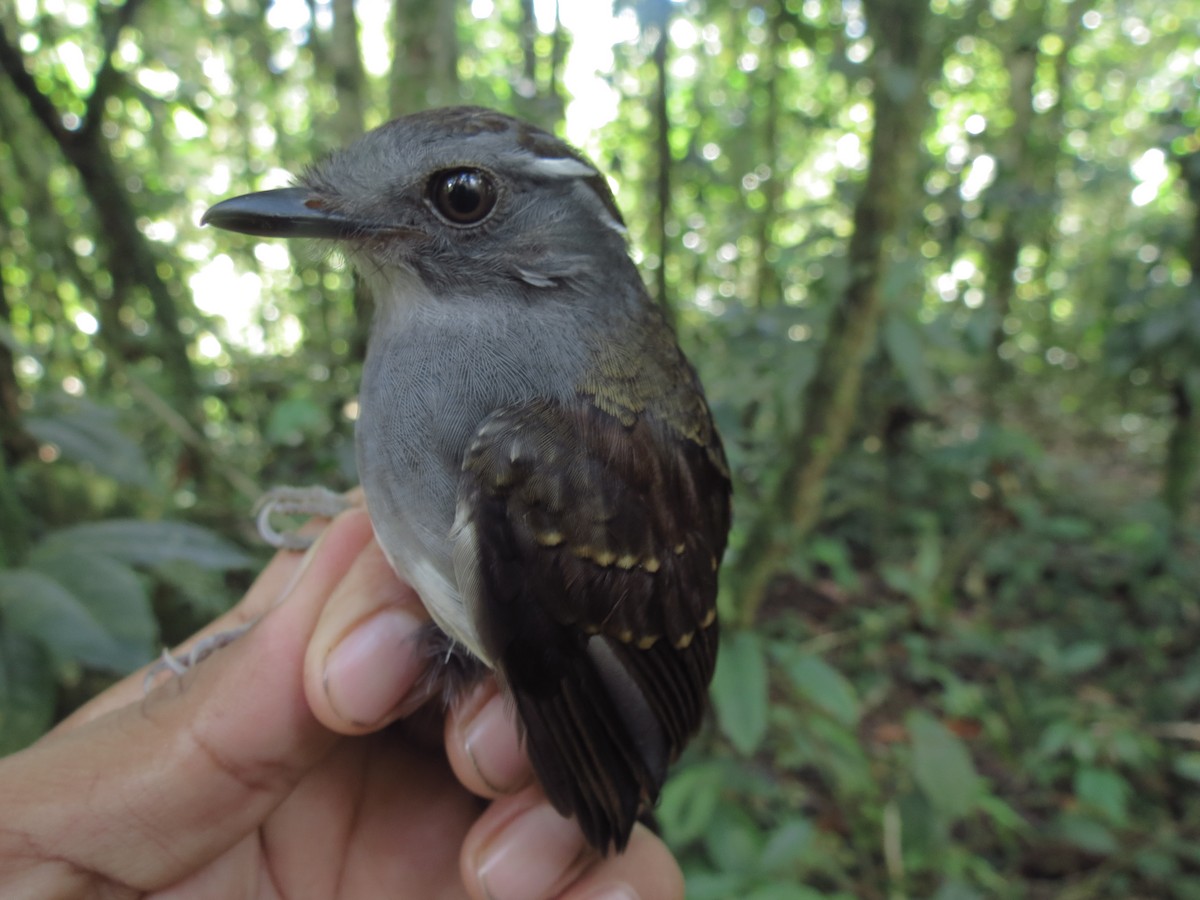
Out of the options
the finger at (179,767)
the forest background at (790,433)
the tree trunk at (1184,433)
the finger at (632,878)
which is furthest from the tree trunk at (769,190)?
the finger at (179,767)

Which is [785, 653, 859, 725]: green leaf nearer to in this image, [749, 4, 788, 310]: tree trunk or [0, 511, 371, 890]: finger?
[0, 511, 371, 890]: finger

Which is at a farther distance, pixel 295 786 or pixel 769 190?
pixel 769 190

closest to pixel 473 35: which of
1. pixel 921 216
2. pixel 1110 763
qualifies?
pixel 921 216

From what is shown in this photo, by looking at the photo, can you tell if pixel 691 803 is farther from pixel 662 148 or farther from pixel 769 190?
pixel 769 190

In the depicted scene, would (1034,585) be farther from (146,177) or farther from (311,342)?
(146,177)

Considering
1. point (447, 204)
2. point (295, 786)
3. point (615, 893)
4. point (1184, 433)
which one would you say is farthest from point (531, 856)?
point (1184, 433)

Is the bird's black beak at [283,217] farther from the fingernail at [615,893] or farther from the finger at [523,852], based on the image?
the fingernail at [615,893]

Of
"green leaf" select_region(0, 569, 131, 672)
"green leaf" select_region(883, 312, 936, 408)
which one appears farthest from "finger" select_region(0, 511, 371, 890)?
"green leaf" select_region(883, 312, 936, 408)
